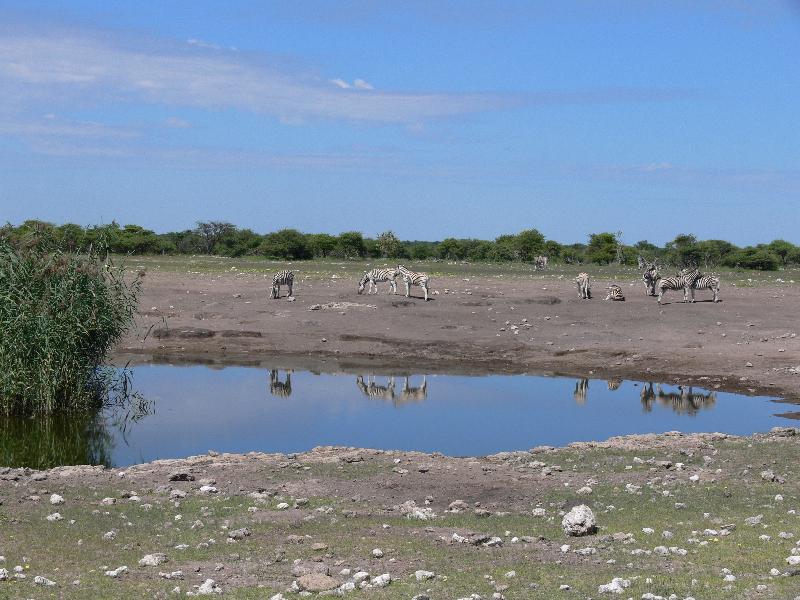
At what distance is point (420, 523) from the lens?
35.0 feet

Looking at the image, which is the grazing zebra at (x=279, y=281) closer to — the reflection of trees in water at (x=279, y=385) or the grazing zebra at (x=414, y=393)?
the reflection of trees in water at (x=279, y=385)

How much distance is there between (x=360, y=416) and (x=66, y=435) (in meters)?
5.68

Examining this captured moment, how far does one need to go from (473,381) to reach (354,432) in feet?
23.6

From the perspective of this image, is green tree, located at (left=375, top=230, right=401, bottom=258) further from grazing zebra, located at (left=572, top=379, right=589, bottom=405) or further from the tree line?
grazing zebra, located at (left=572, top=379, right=589, bottom=405)

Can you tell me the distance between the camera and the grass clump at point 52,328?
17188mm

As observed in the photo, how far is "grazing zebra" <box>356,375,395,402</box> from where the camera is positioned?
22.8m

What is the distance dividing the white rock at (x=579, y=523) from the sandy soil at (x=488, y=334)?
13985 millimetres

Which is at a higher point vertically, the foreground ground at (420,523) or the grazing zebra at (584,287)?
the grazing zebra at (584,287)

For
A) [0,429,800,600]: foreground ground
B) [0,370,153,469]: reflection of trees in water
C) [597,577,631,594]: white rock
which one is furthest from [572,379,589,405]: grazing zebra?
[597,577,631,594]: white rock

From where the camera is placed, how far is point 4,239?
1838 centimetres

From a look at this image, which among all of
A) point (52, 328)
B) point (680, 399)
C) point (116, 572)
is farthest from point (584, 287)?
point (116, 572)

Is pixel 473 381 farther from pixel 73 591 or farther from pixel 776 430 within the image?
pixel 73 591

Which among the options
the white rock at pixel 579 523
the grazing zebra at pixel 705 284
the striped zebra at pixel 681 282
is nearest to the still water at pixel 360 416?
the white rock at pixel 579 523

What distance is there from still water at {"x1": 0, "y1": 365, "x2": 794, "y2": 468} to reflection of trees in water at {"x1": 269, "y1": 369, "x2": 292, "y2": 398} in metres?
0.03
